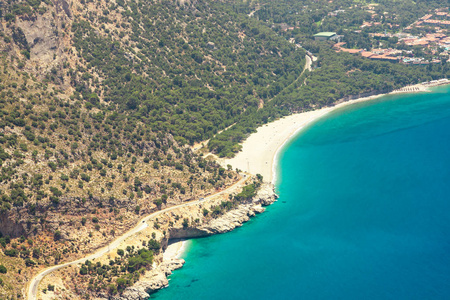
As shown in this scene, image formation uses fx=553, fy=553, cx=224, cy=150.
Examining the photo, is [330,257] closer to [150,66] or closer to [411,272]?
[411,272]

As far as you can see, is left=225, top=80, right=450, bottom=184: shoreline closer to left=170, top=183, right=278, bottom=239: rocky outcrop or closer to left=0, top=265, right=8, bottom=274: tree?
left=170, top=183, right=278, bottom=239: rocky outcrop

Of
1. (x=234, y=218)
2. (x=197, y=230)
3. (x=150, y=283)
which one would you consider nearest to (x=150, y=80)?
(x=234, y=218)

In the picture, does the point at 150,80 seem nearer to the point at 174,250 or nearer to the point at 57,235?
the point at 174,250

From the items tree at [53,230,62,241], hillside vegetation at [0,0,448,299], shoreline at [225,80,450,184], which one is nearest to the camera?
hillside vegetation at [0,0,448,299]

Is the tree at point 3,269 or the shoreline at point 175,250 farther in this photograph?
the shoreline at point 175,250

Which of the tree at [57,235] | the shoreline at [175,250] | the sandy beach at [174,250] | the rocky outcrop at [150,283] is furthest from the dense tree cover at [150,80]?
the tree at [57,235]

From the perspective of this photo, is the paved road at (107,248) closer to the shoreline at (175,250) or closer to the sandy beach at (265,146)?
the shoreline at (175,250)

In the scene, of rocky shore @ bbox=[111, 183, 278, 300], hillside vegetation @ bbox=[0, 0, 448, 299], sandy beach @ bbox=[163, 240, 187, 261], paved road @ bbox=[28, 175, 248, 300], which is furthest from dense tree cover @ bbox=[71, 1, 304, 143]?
sandy beach @ bbox=[163, 240, 187, 261]
